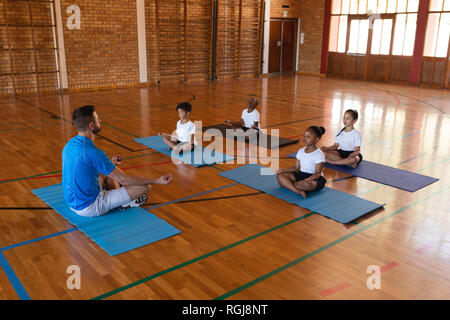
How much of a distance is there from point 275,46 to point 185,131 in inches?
420

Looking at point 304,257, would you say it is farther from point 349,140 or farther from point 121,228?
point 349,140

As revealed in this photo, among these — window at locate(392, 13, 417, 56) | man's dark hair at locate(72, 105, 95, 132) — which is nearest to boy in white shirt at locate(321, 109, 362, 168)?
man's dark hair at locate(72, 105, 95, 132)

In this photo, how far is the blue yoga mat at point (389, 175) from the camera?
14.5 feet

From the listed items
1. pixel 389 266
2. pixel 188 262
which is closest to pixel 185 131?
pixel 188 262

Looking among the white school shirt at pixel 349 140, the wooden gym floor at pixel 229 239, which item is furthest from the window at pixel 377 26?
the white school shirt at pixel 349 140

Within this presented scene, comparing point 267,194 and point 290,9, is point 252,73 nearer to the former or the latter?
point 290,9

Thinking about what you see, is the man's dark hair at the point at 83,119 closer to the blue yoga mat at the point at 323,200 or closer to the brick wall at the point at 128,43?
the blue yoga mat at the point at 323,200

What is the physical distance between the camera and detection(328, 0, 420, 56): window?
1238 centimetres

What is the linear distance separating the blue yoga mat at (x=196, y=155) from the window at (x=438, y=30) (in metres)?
9.74

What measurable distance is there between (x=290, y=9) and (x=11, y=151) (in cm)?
1228

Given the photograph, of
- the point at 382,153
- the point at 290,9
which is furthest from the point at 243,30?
the point at 382,153

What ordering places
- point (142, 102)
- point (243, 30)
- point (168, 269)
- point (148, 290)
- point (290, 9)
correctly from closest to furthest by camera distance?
point (148, 290), point (168, 269), point (142, 102), point (243, 30), point (290, 9)

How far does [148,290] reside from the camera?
2562 mm

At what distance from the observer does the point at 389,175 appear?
468 cm
